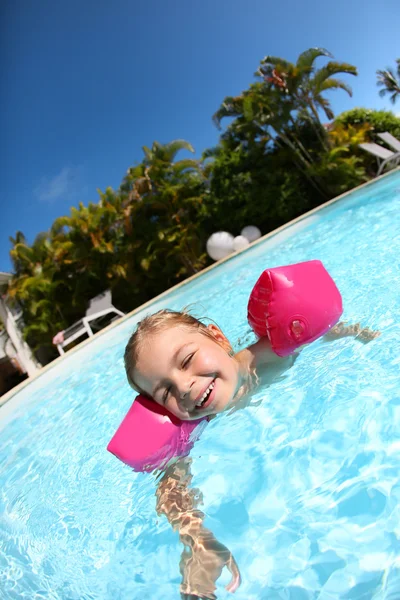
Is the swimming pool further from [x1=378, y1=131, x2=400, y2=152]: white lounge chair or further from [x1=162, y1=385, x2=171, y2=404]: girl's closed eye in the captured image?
[x1=378, y1=131, x2=400, y2=152]: white lounge chair

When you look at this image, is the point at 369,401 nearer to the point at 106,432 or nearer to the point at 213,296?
the point at 106,432

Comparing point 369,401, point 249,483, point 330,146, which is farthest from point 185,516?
point 330,146

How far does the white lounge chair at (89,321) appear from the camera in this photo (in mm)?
13867

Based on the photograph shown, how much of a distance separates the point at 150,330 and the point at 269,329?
2.76 ft

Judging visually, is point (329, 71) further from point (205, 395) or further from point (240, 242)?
point (205, 395)

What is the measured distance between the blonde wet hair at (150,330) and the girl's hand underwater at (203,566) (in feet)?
2.58

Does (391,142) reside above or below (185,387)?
above

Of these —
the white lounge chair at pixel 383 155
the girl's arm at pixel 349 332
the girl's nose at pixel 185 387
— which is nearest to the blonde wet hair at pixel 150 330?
the girl's nose at pixel 185 387

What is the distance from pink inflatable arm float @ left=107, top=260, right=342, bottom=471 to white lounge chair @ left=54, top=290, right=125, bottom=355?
11.6 metres

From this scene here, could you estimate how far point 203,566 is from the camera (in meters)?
1.62

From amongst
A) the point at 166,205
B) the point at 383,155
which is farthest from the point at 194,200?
the point at 383,155

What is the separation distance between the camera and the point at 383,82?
3222 centimetres

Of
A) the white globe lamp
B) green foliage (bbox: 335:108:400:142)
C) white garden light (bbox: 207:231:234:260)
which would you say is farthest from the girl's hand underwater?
green foliage (bbox: 335:108:400:142)

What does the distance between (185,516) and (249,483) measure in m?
0.38
